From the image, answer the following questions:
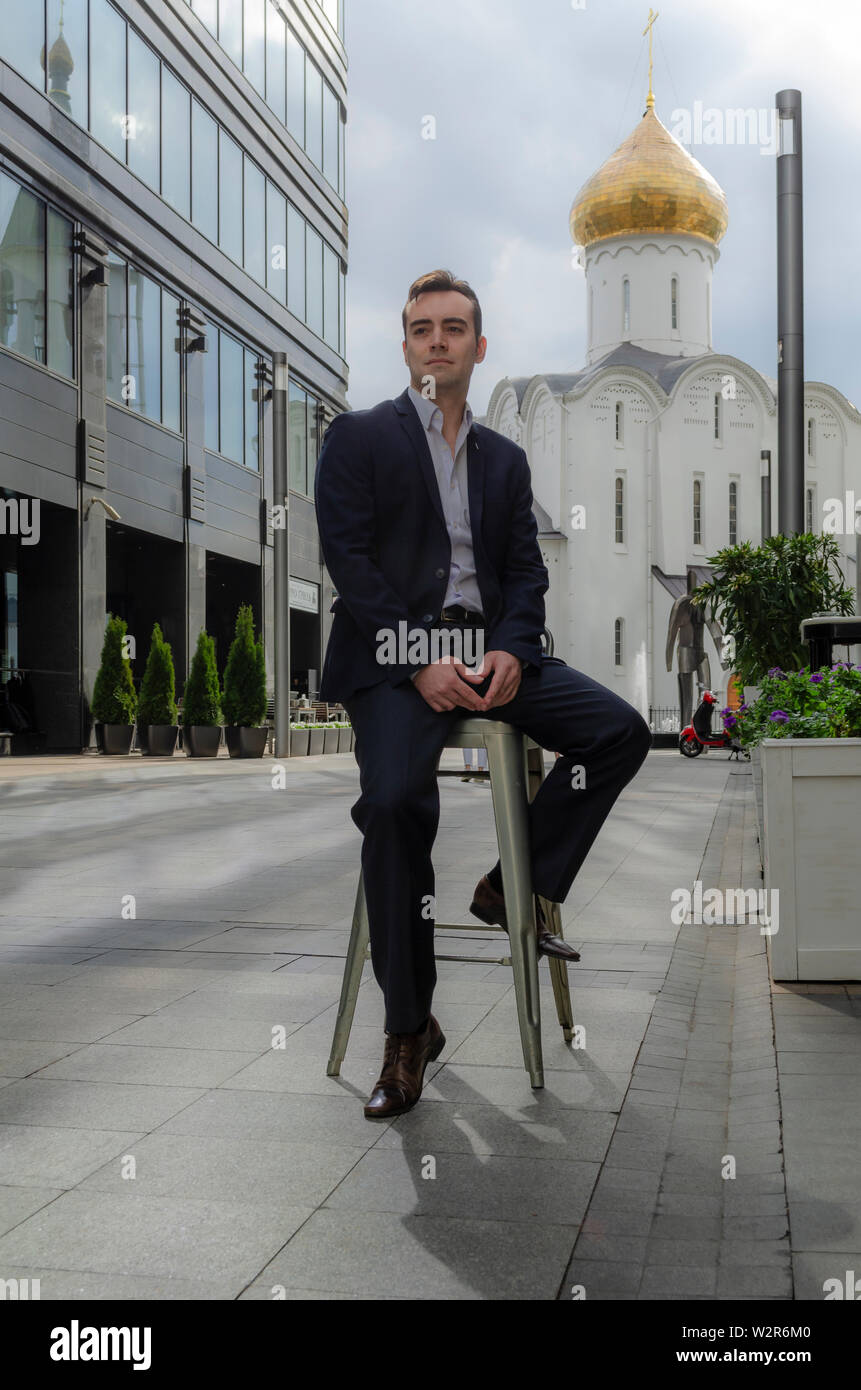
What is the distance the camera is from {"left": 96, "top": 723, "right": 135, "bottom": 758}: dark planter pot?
23.5 metres

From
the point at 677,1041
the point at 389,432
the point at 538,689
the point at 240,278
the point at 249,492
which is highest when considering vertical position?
the point at 240,278

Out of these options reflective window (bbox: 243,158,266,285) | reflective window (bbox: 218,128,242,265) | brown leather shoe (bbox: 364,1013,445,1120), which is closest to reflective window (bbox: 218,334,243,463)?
reflective window (bbox: 218,128,242,265)

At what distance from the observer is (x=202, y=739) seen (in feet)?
77.5

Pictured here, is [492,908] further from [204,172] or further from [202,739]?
[204,172]

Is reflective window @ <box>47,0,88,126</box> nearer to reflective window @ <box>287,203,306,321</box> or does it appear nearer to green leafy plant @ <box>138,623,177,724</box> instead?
green leafy plant @ <box>138,623,177,724</box>

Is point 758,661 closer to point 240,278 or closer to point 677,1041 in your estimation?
point 677,1041

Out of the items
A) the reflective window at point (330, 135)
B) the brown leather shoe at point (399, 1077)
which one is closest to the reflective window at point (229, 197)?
the reflective window at point (330, 135)

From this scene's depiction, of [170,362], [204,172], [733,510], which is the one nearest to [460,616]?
[170,362]

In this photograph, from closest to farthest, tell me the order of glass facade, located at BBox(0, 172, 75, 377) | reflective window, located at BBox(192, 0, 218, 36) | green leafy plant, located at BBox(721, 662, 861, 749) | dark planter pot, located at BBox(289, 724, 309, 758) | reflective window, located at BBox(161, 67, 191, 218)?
green leafy plant, located at BBox(721, 662, 861, 749) → glass facade, located at BBox(0, 172, 75, 377) → dark planter pot, located at BBox(289, 724, 309, 758) → reflective window, located at BBox(161, 67, 191, 218) → reflective window, located at BBox(192, 0, 218, 36)

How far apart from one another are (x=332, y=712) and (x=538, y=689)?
29.4 m

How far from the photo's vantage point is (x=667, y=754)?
29.1 metres

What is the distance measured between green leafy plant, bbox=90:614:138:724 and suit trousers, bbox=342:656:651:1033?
817 inches

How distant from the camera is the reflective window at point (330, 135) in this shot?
38562 mm

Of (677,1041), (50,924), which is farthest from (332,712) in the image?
(677,1041)
